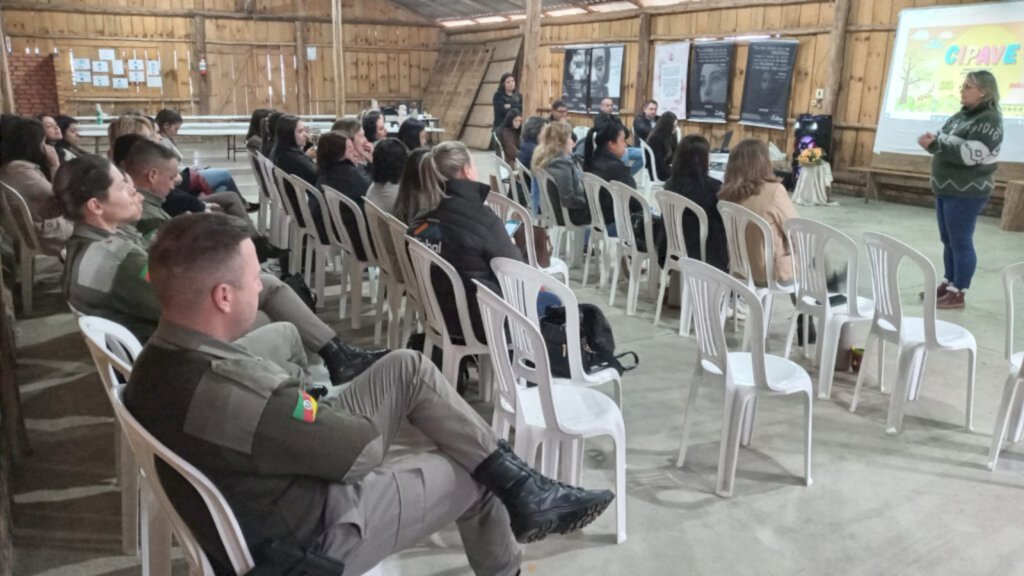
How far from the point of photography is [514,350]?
2.33 meters

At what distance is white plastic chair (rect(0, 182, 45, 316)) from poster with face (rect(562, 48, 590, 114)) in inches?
397

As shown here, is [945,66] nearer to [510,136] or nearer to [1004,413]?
[510,136]

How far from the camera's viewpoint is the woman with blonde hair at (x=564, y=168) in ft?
15.8

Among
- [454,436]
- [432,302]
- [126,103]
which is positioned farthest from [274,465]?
[126,103]

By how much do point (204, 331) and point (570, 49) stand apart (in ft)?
42.9

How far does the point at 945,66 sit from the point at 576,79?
22.0 ft

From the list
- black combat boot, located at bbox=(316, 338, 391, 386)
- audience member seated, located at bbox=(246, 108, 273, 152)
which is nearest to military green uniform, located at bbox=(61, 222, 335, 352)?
black combat boot, located at bbox=(316, 338, 391, 386)

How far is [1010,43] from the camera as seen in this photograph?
7.22m

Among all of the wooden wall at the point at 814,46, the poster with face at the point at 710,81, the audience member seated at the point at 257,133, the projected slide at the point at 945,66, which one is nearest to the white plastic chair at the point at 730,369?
the audience member seated at the point at 257,133

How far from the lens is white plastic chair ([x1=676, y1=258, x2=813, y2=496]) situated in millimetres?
2297

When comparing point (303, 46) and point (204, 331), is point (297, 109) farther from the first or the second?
point (204, 331)

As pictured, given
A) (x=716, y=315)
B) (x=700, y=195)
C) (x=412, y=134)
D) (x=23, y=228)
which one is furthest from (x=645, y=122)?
(x=716, y=315)

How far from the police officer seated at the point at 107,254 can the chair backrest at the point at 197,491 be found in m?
0.88

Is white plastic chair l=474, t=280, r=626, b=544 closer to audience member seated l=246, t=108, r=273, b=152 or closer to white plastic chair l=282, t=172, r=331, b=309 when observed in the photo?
white plastic chair l=282, t=172, r=331, b=309
